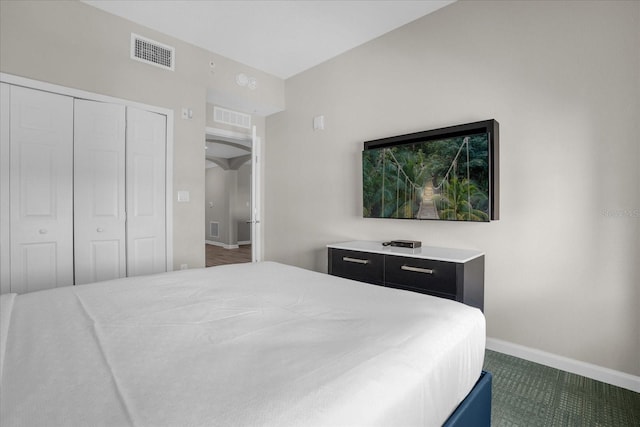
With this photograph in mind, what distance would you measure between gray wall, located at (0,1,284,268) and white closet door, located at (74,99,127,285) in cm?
26

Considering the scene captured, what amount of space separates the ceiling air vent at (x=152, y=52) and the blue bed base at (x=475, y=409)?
3.79 m

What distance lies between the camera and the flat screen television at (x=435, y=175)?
2.43 metres

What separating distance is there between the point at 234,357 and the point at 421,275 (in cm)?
183

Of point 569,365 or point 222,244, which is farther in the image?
point 222,244

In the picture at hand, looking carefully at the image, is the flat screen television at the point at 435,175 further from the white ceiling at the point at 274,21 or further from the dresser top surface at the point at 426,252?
the white ceiling at the point at 274,21

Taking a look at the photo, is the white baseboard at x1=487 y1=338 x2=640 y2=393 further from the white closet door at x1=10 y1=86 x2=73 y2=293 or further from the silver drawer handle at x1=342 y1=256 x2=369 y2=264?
the white closet door at x1=10 y1=86 x2=73 y2=293

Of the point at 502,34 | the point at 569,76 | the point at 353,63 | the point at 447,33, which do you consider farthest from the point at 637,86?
the point at 353,63

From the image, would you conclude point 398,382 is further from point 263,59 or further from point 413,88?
point 263,59

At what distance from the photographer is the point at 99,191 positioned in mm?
2947

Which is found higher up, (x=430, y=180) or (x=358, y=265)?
(x=430, y=180)

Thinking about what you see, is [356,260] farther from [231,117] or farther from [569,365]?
[231,117]

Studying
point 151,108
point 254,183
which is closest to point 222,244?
point 254,183

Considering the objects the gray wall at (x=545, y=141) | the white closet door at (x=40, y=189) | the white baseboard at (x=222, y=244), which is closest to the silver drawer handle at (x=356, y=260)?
the gray wall at (x=545, y=141)

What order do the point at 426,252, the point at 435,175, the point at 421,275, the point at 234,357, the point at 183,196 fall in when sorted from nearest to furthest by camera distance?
1. the point at 234,357
2. the point at 421,275
3. the point at 426,252
4. the point at 435,175
5. the point at 183,196
